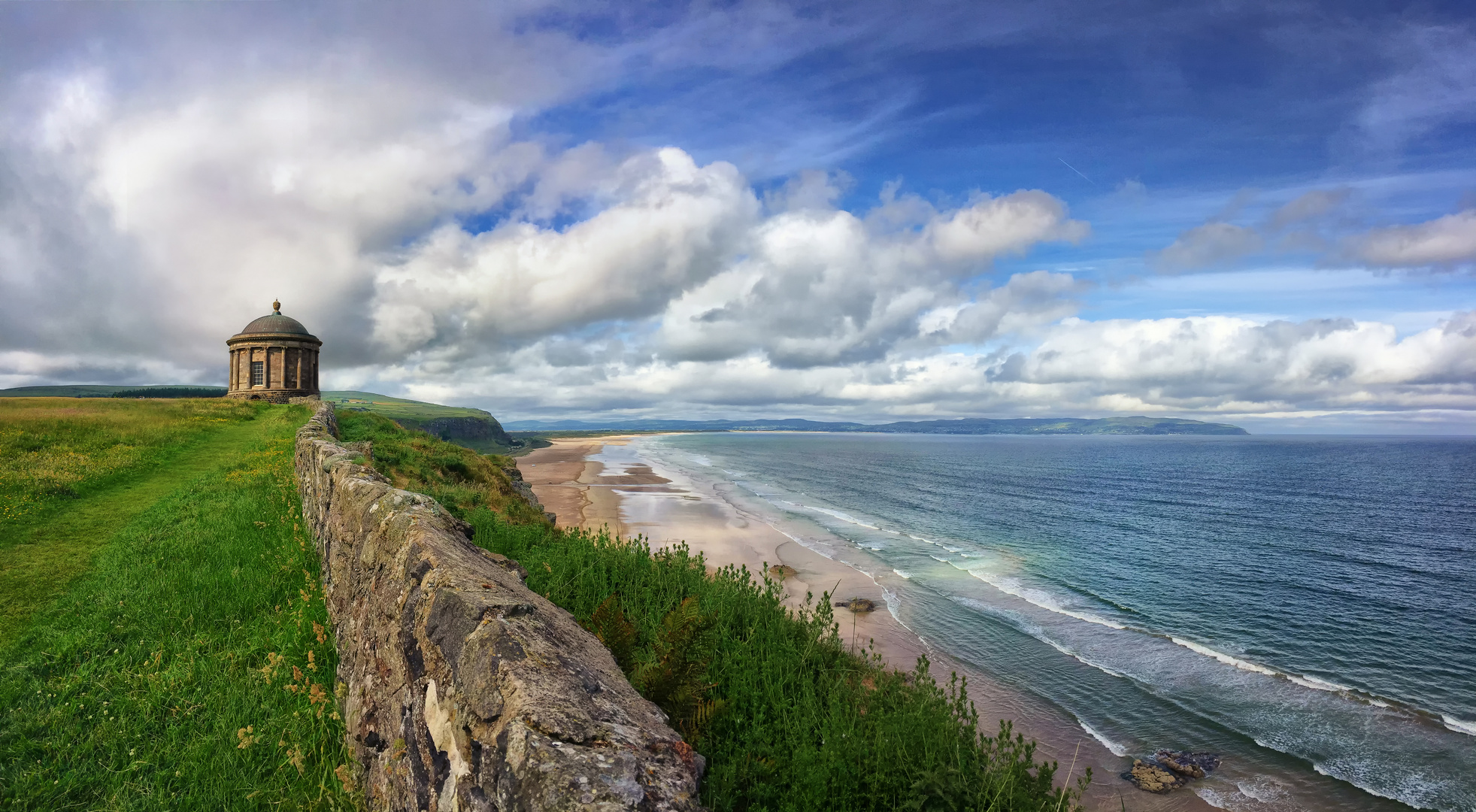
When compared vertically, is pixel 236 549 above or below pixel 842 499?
above

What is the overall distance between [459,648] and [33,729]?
550cm

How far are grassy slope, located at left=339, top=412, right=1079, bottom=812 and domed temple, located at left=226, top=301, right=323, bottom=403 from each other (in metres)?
51.7

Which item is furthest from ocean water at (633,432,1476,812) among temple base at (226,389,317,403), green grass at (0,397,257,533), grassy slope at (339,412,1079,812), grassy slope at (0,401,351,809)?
temple base at (226,389,317,403)

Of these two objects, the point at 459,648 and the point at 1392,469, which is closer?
the point at 459,648

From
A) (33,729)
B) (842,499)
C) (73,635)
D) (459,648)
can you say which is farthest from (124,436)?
(842,499)

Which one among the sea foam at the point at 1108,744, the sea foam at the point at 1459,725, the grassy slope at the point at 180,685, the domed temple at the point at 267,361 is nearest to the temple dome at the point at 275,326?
the domed temple at the point at 267,361

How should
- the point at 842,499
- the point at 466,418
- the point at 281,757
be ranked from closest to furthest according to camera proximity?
the point at 281,757 < the point at 842,499 < the point at 466,418

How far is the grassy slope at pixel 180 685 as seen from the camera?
4961mm

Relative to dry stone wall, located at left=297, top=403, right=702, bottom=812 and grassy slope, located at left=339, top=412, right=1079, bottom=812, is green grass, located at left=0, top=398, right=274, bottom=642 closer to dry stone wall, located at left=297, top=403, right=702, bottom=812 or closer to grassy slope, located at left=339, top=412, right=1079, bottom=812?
dry stone wall, located at left=297, top=403, right=702, bottom=812

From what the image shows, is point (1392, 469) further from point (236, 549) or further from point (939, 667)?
point (236, 549)

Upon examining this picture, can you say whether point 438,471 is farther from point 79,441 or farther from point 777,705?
point 777,705

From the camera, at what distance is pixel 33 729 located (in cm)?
561

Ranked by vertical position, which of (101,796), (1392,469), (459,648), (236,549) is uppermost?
(459,648)

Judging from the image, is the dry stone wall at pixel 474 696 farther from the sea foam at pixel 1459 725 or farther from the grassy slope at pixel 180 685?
the sea foam at pixel 1459 725
